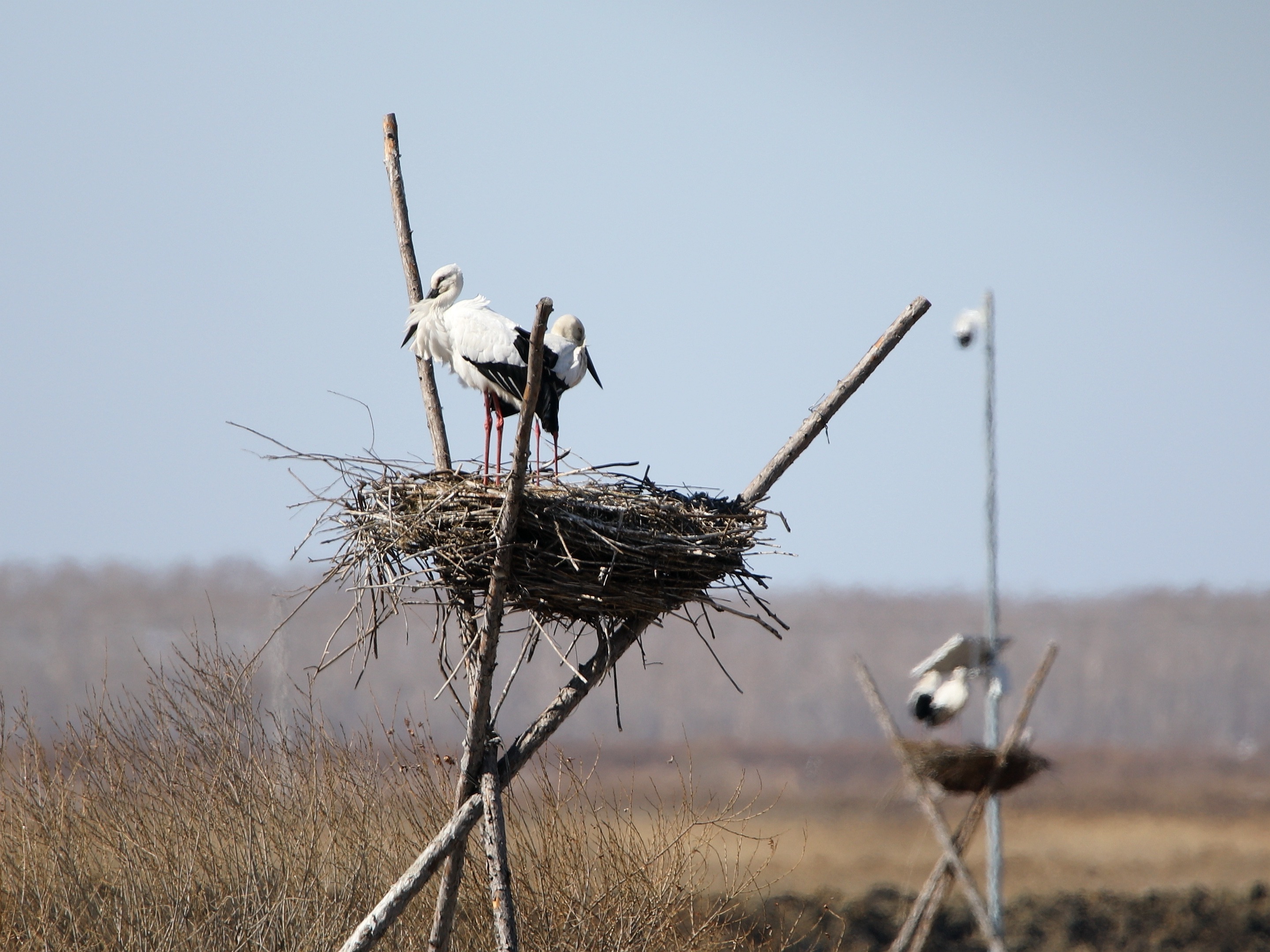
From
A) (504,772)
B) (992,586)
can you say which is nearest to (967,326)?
(992,586)

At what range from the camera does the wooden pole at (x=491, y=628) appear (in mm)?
4559

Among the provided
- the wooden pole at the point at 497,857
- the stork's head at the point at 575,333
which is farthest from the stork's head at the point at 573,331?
the wooden pole at the point at 497,857

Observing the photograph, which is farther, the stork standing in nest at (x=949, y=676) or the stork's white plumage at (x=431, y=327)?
the stork's white plumage at (x=431, y=327)

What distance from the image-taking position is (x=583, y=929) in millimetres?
8156

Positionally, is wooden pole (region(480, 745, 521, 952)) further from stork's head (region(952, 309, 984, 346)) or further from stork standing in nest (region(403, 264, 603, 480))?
stork's head (region(952, 309, 984, 346))

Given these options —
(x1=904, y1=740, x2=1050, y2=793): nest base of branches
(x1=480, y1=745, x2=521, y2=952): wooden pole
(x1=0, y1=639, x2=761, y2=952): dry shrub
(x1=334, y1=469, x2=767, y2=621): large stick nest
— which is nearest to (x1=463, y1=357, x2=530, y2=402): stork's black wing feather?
(x1=334, y1=469, x2=767, y2=621): large stick nest

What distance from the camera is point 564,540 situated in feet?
15.8

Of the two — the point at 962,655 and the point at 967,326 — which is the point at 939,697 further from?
the point at 967,326

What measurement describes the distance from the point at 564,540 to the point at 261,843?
203 inches

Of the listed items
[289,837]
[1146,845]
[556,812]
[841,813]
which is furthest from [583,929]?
[1146,845]

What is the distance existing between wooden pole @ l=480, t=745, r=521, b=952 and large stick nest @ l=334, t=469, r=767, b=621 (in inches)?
26.1

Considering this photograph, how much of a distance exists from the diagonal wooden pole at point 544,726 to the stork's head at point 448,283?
2.01 metres

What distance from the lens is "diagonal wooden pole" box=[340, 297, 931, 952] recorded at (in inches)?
200

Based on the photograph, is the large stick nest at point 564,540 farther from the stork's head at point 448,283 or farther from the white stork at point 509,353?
the stork's head at point 448,283
